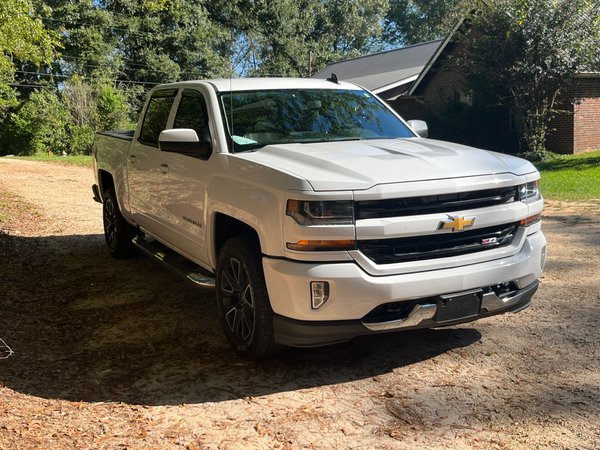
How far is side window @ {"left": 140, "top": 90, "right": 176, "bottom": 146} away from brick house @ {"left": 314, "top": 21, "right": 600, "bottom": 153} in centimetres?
1698

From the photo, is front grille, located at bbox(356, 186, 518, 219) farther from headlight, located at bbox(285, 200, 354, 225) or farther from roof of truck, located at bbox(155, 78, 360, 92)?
roof of truck, located at bbox(155, 78, 360, 92)

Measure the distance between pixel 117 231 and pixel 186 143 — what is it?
3191 millimetres

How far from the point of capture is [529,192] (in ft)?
14.7

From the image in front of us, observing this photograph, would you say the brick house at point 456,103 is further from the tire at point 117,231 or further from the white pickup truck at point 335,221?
the white pickup truck at point 335,221

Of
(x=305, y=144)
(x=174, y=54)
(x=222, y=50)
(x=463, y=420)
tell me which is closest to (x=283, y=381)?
(x=463, y=420)

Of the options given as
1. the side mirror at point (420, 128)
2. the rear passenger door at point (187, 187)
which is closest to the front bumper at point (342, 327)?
the rear passenger door at point (187, 187)

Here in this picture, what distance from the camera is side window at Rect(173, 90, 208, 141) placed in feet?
17.2

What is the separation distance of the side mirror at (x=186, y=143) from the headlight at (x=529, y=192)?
89.6 inches

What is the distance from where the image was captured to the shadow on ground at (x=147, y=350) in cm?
410

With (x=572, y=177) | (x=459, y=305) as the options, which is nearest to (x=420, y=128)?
(x=459, y=305)

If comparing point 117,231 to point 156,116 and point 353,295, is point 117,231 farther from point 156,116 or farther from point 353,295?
point 353,295

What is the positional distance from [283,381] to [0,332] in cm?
249

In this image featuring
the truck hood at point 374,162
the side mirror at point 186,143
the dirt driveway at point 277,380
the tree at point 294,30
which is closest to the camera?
the dirt driveway at point 277,380

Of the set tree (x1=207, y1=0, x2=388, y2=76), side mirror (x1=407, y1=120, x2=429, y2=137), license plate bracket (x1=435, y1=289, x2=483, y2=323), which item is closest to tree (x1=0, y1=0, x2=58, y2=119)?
side mirror (x1=407, y1=120, x2=429, y2=137)
